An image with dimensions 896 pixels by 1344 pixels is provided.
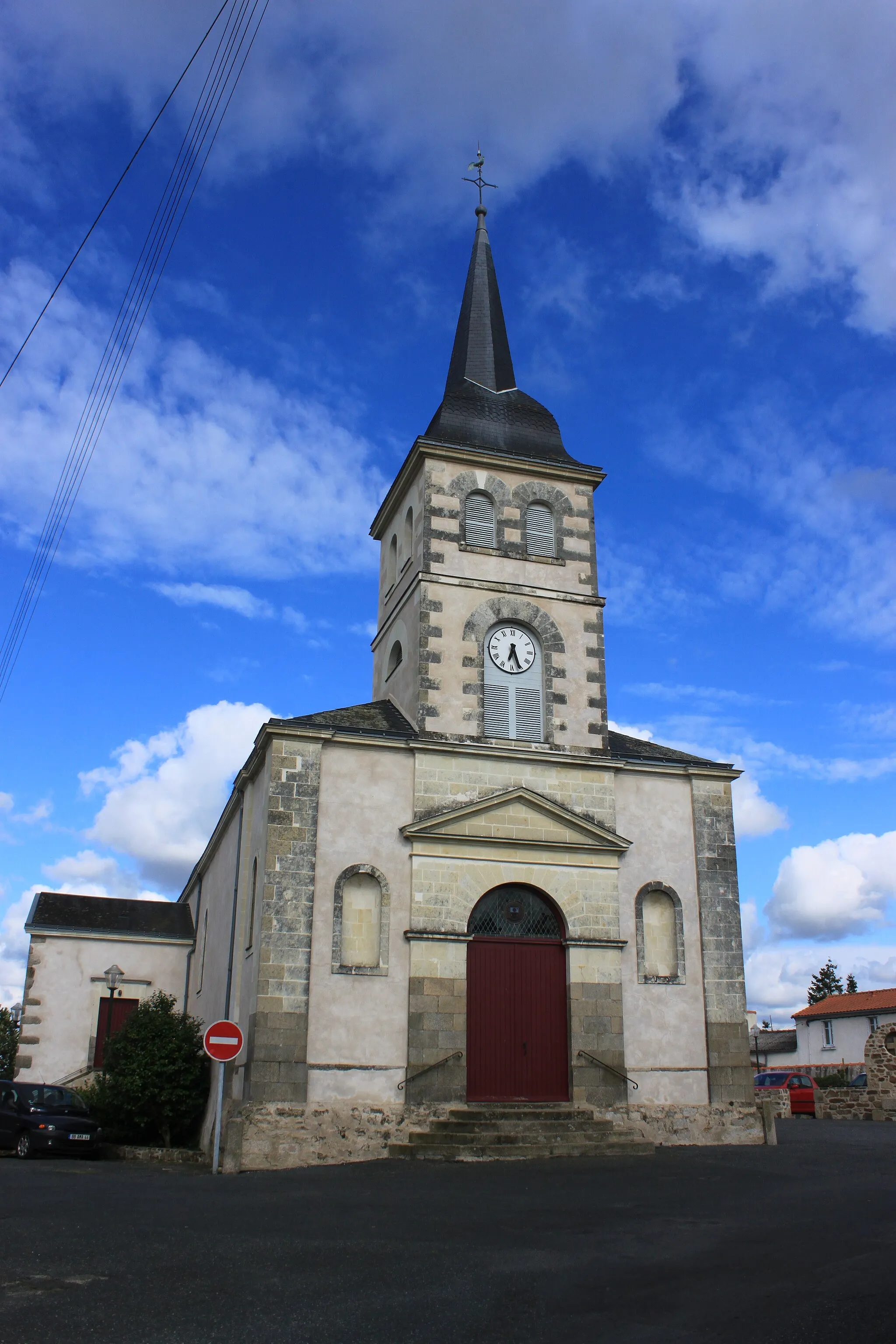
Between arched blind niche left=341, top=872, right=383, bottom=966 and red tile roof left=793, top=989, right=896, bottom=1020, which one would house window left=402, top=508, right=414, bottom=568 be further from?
red tile roof left=793, top=989, right=896, bottom=1020

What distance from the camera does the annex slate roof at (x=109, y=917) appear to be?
1060 inches

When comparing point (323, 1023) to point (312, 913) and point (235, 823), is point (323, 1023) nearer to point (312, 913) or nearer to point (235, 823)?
point (312, 913)

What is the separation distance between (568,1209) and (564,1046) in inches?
271

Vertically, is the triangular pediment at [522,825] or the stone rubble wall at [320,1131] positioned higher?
the triangular pediment at [522,825]

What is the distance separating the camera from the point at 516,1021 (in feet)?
54.6

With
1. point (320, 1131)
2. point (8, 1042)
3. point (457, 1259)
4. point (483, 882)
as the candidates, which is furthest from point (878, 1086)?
point (8, 1042)

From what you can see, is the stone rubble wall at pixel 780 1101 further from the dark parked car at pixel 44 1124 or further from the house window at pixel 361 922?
the dark parked car at pixel 44 1124

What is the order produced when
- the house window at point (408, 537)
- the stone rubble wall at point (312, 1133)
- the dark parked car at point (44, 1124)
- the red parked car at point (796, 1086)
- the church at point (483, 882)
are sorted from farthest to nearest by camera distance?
the red parked car at point (796, 1086) < the house window at point (408, 537) < the dark parked car at point (44, 1124) < the church at point (483, 882) < the stone rubble wall at point (312, 1133)

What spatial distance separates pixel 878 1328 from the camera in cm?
562

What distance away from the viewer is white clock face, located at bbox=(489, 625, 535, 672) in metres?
18.7

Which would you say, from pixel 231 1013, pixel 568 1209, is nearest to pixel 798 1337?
pixel 568 1209

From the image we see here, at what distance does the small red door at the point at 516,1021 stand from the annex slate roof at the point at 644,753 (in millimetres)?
3558

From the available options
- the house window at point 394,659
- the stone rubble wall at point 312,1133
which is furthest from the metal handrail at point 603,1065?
the house window at point 394,659

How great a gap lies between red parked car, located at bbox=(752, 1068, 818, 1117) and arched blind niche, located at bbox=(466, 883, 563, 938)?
15.2m
